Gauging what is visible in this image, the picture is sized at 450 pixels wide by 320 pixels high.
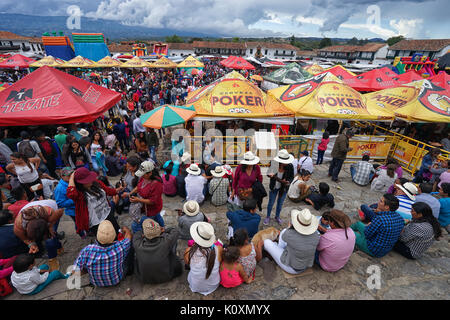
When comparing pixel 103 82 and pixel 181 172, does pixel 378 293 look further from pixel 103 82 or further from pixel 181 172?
pixel 103 82

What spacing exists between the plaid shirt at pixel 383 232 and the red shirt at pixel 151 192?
3.89 m

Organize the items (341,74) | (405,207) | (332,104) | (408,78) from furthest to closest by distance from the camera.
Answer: (341,74) < (408,78) < (332,104) < (405,207)

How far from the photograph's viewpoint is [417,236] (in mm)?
3607

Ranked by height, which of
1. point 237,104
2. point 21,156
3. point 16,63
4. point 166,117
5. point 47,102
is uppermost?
point 16,63

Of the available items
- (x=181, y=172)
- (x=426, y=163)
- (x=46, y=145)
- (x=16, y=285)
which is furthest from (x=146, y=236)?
→ (x=426, y=163)

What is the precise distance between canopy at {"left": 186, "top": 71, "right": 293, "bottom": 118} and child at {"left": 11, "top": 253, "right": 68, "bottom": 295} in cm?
599

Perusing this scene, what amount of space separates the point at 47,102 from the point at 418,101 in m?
12.7

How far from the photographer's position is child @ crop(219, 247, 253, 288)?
3.01 meters

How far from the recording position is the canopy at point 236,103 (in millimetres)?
7734

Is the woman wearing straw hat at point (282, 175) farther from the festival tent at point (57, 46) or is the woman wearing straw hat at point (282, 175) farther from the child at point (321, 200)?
the festival tent at point (57, 46)

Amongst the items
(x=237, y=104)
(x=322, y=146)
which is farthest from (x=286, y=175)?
(x=237, y=104)

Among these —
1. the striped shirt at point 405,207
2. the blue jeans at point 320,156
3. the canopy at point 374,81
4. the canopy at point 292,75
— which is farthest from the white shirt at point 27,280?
the canopy at point 374,81

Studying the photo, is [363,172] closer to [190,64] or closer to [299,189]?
[299,189]

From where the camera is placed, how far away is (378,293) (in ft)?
10.8
